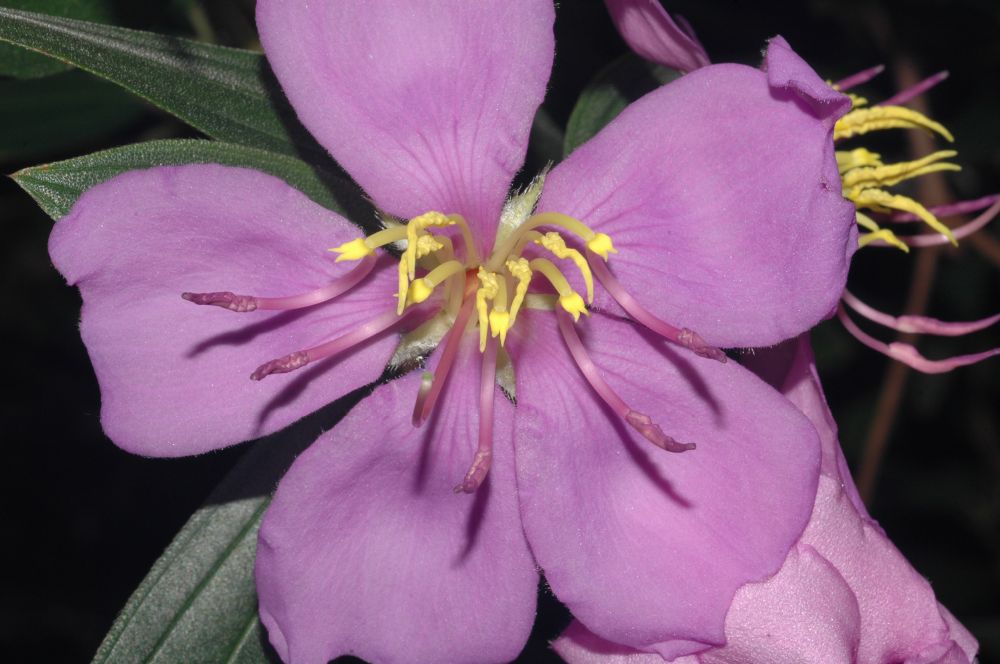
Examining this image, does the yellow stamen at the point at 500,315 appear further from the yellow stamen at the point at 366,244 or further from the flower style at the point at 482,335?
the yellow stamen at the point at 366,244

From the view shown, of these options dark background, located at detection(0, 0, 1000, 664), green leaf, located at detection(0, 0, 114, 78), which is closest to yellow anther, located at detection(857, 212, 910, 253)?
dark background, located at detection(0, 0, 1000, 664)

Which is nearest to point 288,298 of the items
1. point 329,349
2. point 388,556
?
point 329,349

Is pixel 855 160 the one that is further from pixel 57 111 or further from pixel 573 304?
pixel 57 111

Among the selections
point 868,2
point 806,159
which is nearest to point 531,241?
point 806,159

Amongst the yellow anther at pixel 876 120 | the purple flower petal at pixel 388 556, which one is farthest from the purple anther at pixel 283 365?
the yellow anther at pixel 876 120

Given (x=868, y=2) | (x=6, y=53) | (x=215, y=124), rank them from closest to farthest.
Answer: (x=215, y=124) < (x=6, y=53) < (x=868, y=2)

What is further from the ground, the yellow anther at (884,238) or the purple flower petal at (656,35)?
the purple flower petal at (656,35)

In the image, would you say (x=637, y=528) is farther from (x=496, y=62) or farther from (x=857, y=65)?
(x=857, y=65)
